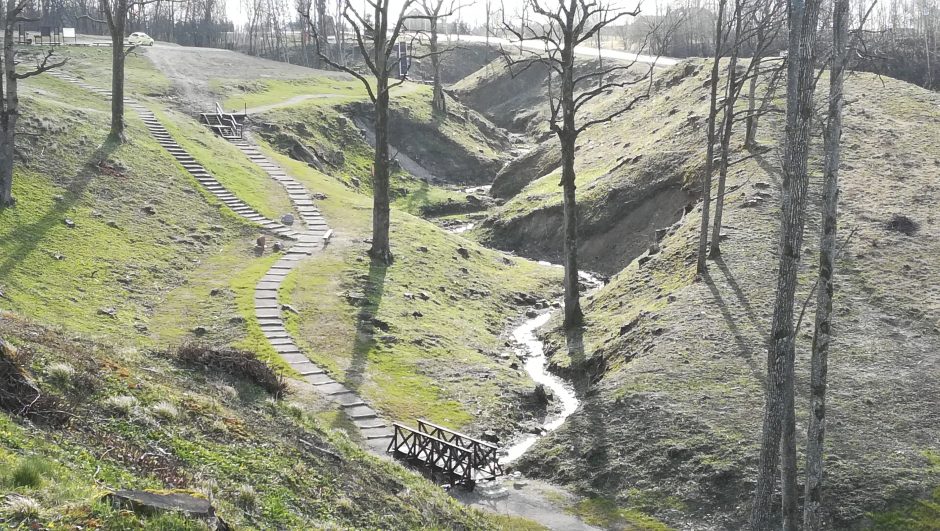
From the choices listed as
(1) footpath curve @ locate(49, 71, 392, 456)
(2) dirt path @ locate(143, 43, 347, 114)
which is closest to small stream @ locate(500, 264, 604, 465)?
(1) footpath curve @ locate(49, 71, 392, 456)

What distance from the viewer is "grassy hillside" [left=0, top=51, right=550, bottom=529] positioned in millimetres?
12867

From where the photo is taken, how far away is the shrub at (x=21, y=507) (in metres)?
9.75

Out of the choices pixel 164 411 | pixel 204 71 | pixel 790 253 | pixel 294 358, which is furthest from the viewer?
pixel 204 71

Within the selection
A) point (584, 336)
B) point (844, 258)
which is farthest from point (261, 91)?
point (844, 258)

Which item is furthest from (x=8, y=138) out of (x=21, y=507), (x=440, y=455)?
(x=21, y=507)

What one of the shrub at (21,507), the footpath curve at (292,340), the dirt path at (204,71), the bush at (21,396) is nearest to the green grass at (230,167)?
the footpath curve at (292,340)

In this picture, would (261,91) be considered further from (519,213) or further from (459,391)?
(459,391)

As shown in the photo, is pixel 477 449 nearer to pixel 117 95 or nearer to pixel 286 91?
pixel 117 95

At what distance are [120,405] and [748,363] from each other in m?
19.1

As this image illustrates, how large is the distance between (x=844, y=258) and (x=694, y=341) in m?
8.49

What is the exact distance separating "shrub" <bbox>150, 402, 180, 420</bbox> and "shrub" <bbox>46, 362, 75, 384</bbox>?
1503mm

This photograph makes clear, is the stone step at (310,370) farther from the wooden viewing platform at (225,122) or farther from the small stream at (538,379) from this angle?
the wooden viewing platform at (225,122)

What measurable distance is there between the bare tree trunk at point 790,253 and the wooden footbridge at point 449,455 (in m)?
7.09

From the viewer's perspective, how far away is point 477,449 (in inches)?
893
